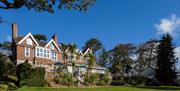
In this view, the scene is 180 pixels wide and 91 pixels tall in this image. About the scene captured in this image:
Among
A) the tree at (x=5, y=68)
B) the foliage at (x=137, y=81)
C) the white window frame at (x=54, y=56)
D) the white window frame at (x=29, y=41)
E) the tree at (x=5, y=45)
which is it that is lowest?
the foliage at (x=137, y=81)

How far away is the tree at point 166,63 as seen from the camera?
2749 inches

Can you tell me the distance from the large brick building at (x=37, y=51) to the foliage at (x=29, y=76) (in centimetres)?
680

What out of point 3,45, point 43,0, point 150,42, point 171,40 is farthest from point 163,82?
point 43,0

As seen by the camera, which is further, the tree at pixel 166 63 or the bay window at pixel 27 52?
the tree at pixel 166 63

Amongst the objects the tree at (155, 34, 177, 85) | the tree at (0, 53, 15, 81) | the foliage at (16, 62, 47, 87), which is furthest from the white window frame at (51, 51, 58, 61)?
the tree at (155, 34, 177, 85)

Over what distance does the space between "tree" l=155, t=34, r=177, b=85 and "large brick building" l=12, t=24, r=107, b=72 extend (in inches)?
586

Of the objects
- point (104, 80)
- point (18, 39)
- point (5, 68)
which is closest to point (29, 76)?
point (5, 68)

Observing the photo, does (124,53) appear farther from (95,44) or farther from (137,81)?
(137,81)

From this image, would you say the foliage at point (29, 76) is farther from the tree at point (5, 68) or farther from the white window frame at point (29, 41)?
the white window frame at point (29, 41)

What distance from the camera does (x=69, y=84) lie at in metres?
50.6

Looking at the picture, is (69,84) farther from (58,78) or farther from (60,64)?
(60,64)

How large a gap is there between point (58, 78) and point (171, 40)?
32.3m

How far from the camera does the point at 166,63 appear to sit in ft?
233

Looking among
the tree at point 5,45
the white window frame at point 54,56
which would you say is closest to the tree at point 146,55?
the white window frame at point 54,56
